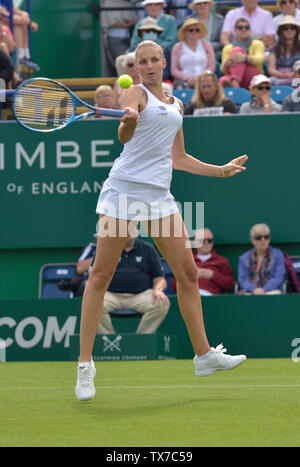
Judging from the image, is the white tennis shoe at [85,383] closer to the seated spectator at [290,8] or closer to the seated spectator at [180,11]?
the seated spectator at [290,8]

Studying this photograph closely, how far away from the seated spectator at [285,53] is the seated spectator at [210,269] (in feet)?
8.86

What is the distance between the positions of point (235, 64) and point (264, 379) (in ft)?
18.2

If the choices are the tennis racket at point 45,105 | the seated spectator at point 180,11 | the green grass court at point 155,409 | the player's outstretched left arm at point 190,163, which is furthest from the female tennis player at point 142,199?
the seated spectator at point 180,11

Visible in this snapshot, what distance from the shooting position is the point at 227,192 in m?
9.08

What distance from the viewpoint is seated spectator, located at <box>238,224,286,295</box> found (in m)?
8.57

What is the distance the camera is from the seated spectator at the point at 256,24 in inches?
452

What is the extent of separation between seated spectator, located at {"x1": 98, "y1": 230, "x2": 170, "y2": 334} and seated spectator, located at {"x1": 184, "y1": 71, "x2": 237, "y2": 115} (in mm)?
1532

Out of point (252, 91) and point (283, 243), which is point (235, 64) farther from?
point (283, 243)

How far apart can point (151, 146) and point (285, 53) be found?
6.62 m

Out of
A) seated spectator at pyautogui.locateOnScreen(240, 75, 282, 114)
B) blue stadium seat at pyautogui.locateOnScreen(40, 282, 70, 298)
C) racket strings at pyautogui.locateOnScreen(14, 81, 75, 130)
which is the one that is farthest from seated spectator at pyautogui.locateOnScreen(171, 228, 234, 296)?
racket strings at pyautogui.locateOnScreen(14, 81, 75, 130)

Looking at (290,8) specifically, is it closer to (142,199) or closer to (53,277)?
(53,277)

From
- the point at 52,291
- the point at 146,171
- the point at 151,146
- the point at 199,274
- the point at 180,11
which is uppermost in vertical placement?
the point at 180,11

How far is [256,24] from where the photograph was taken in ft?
37.9

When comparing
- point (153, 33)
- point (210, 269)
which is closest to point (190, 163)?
point (210, 269)
